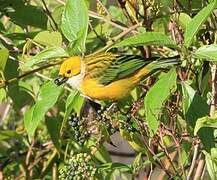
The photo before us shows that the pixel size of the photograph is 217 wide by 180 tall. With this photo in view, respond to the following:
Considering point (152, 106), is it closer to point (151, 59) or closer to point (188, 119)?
point (188, 119)

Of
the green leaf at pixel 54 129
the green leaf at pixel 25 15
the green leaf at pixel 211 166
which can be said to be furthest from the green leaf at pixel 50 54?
the green leaf at pixel 54 129

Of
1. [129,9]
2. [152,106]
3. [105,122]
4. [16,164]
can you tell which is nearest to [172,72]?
[152,106]

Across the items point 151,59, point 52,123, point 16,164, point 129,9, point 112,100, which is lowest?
point 16,164

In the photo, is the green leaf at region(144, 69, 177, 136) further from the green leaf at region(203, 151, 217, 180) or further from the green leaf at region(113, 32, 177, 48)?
the green leaf at region(203, 151, 217, 180)

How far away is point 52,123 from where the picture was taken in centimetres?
278

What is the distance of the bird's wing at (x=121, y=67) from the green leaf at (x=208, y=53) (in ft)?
1.48

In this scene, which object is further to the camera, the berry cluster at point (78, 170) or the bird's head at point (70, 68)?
the bird's head at point (70, 68)

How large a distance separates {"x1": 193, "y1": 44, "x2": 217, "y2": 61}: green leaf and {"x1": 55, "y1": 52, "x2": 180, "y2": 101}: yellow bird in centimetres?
42

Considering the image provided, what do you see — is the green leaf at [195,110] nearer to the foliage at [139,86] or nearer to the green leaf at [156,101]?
the foliage at [139,86]

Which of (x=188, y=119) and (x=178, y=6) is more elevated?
(x=178, y=6)

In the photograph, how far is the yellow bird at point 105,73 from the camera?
2.08m

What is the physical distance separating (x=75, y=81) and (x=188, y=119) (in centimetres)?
56

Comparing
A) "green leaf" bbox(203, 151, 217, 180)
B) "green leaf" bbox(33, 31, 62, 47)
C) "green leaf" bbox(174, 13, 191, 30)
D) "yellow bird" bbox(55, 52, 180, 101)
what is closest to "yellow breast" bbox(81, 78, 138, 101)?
"yellow bird" bbox(55, 52, 180, 101)

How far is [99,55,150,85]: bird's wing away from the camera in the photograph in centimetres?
206
